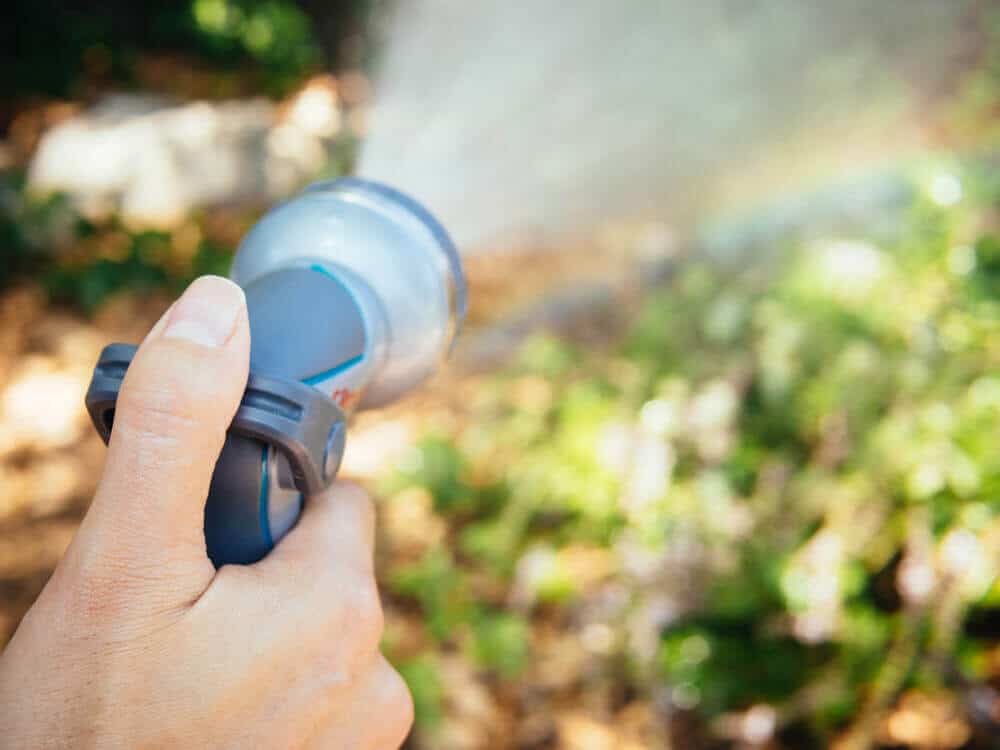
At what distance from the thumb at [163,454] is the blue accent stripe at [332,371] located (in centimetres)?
13

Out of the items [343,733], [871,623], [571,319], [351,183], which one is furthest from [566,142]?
[343,733]

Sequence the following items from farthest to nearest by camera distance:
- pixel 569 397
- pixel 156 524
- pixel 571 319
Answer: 1. pixel 571 319
2. pixel 569 397
3. pixel 156 524

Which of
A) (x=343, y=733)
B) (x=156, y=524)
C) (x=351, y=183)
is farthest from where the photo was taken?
(x=351, y=183)

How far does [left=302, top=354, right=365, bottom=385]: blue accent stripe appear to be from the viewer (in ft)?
2.57

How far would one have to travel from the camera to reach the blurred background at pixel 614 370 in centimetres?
176

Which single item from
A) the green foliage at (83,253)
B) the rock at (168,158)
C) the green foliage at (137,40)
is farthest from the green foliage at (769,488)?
the green foliage at (137,40)

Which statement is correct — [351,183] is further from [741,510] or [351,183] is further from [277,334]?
[741,510]

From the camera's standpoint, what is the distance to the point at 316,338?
79 centimetres

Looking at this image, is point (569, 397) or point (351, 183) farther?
point (569, 397)

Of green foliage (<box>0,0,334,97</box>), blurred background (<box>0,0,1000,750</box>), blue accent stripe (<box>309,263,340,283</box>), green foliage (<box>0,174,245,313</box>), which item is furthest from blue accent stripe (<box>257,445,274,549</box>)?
green foliage (<box>0,0,334,97</box>)

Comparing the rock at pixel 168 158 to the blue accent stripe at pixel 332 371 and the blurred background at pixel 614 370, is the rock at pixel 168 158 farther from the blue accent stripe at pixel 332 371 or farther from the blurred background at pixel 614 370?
the blue accent stripe at pixel 332 371

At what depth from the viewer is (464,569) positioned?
220cm

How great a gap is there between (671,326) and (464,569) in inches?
44.6

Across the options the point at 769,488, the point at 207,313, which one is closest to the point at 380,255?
the point at 207,313
